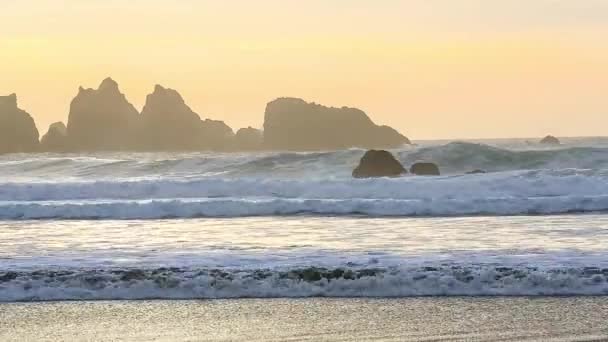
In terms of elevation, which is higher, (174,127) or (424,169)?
(174,127)

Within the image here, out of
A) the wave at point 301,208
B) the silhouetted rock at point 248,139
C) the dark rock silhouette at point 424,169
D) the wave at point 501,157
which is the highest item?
the silhouetted rock at point 248,139

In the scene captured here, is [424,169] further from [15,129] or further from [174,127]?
[15,129]

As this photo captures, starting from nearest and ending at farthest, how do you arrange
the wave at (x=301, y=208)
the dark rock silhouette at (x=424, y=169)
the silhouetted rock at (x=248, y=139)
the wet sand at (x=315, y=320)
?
the wet sand at (x=315, y=320) < the wave at (x=301, y=208) < the dark rock silhouette at (x=424, y=169) < the silhouetted rock at (x=248, y=139)

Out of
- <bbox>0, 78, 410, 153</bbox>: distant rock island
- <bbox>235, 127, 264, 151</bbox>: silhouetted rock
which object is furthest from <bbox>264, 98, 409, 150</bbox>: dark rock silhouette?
<bbox>235, 127, 264, 151</bbox>: silhouetted rock

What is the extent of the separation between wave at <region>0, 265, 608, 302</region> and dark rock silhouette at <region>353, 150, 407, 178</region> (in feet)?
73.5

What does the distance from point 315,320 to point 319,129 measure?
97750 mm

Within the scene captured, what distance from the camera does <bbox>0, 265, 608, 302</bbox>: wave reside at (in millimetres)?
8703

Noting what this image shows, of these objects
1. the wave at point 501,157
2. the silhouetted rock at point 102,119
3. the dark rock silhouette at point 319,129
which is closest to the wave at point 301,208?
the wave at point 501,157

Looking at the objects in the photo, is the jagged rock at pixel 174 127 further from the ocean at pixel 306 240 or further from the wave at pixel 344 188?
the ocean at pixel 306 240

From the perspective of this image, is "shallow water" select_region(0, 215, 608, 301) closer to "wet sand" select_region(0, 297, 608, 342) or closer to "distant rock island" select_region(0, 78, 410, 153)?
"wet sand" select_region(0, 297, 608, 342)

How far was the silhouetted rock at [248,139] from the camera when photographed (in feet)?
367

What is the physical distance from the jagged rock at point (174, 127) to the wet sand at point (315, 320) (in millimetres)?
110124

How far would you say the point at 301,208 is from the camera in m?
19.7

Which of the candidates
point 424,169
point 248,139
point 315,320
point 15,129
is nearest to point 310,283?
point 315,320
